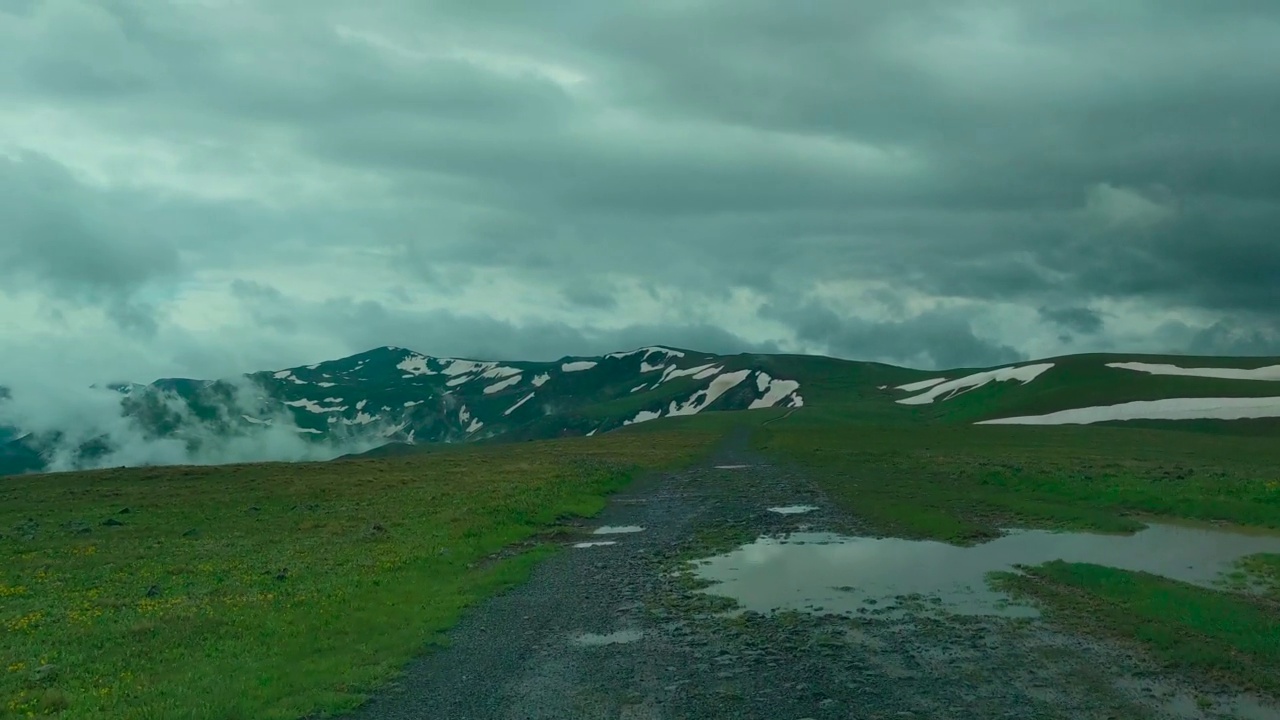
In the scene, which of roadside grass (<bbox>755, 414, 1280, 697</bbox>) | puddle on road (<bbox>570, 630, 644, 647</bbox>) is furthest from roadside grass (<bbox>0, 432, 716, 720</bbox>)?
roadside grass (<bbox>755, 414, 1280, 697</bbox>)

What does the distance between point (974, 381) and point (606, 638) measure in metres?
152

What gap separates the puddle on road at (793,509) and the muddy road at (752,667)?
13.8 m

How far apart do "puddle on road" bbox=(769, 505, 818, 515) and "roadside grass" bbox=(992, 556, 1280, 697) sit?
45.2ft

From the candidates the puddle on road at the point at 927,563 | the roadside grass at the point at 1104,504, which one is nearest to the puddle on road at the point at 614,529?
the puddle on road at the point at 927,563

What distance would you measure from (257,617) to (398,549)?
8797 mm

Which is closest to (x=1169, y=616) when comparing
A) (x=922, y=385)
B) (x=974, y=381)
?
(x=974, y=381)

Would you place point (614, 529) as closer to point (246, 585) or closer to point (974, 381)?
point (246, 585)

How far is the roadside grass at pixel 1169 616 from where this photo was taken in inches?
554

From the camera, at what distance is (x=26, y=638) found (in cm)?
1867

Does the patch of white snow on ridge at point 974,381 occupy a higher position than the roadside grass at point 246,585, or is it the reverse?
the patch of white snow on ridge at point 974,381

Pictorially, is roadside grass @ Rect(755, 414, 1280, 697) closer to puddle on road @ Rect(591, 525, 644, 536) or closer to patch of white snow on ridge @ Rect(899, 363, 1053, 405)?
puddle on road @ Rect(591, 525, 644, 536)

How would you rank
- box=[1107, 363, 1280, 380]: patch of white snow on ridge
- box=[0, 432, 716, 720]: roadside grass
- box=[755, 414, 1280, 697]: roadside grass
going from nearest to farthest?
box=[0, 432, 716, 720]: roadside grass → box=[755, 414, 1280, 697]: roadside grass → box=[1107, 363, 1280, 380]: patch of white snow on ridge

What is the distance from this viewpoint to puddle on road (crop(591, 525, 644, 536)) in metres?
32.3

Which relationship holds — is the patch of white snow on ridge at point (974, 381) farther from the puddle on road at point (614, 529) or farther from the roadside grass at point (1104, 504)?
the puddle on road at point (614, 529)
